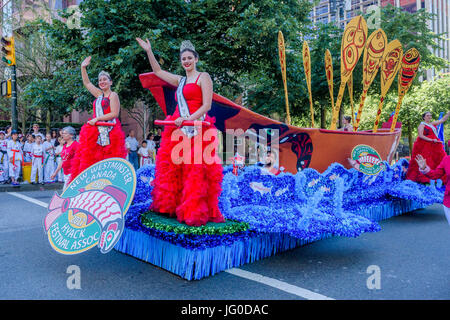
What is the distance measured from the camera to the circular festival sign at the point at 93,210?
9.82 feet

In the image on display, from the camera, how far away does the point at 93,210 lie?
3.12m

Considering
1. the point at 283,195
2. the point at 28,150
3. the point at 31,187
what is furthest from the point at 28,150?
the point at 283,195

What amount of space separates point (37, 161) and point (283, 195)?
8154 millimetres

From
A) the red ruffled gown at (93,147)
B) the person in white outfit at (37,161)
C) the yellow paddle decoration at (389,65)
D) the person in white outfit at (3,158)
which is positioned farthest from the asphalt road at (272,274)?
the person in white outfit at (3,158)

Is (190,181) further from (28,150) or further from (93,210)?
(28,150)

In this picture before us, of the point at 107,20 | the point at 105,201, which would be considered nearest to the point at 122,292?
the point at 105,201

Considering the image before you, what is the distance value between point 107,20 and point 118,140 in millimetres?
6695

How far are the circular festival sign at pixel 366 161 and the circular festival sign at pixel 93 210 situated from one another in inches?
136

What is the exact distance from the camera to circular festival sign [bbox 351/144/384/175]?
5.30 m

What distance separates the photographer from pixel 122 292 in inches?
112

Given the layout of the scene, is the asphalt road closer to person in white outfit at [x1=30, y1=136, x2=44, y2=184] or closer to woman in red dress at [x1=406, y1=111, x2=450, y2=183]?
woman in red dress at [x1=406, y1=111, x2=450, y2=183]

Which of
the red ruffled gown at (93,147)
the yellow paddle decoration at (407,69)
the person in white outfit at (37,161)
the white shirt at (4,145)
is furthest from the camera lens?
the person in white outfit at (37,161)

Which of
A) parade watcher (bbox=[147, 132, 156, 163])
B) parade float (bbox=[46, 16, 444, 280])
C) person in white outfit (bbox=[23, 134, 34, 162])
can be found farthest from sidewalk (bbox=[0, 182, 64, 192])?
parade float (bbox=[46, 16, 444, 280])

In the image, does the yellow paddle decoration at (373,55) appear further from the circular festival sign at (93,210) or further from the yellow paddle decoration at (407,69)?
the circular festival sign at (93,210)
